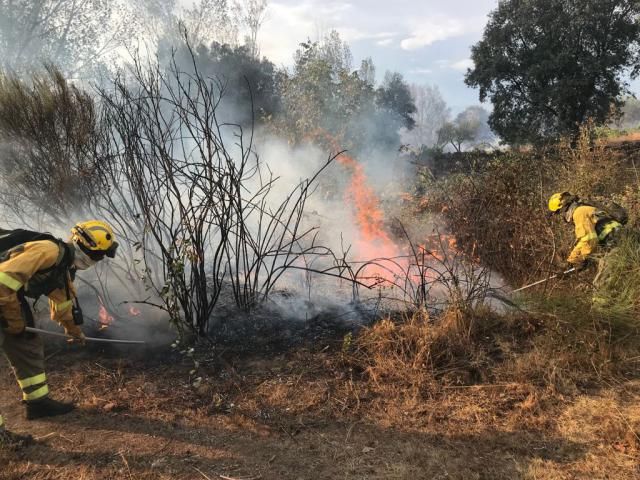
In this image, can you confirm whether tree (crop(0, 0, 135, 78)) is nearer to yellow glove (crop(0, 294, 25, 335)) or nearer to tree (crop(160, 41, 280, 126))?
tree (crop(160, 41, 280, 126))

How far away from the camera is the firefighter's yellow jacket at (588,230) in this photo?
535 centimetres

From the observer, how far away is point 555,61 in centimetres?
1672

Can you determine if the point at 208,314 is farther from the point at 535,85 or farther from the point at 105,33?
Result: the point at 105,33

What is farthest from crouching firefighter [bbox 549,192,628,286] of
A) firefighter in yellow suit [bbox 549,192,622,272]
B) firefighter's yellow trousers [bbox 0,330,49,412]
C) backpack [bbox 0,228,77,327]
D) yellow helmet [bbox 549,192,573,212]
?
firefighter's yellow trousers [bbox 0,330,49,412]

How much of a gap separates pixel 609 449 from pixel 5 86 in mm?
6903

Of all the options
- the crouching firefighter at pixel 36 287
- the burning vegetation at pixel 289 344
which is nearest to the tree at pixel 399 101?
the burning vegetation at pixel 289 344

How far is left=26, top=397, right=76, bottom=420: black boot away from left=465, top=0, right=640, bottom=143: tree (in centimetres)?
1757

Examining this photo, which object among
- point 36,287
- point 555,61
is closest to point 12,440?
point 36,287

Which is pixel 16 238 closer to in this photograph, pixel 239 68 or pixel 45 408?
pixel 45 408

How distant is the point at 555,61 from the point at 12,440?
19.5 meters

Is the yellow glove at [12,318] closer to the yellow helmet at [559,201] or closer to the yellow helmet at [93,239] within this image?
the yellow helmet at [93,239]

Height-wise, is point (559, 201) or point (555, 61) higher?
point (555, 61)

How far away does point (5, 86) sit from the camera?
5074 mm

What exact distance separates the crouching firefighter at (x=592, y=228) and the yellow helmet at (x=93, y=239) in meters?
5.29
